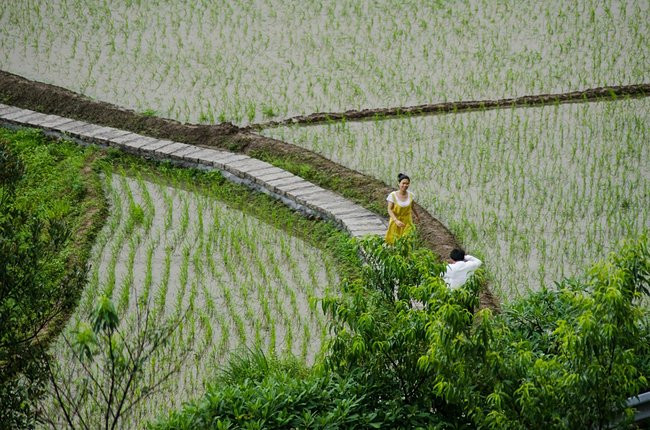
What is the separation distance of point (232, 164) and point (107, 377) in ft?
13.7

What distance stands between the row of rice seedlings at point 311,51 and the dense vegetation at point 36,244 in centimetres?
164

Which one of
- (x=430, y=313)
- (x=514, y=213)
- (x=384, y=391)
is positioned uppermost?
(x=514, y=213)

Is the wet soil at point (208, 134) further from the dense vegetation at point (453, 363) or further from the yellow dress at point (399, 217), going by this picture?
the dense vegetation at point (453, 363)

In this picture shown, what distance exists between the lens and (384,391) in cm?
571

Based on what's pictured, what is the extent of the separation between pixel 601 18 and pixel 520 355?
10229 millimetres

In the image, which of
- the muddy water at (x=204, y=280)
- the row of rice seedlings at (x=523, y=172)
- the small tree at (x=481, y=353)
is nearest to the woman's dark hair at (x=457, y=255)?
the row of rice seedlings at (x=523, y=172)

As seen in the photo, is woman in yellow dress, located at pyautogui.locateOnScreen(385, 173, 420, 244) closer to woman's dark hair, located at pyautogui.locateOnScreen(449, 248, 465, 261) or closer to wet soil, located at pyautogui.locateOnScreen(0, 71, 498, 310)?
wet soil, located at pyautogui.locateOnScreen(0, 71, 498, 310)

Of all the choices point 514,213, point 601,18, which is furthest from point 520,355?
point 601,18

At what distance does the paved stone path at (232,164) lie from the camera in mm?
9469

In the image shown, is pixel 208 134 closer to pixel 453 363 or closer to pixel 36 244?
pixel 36 244

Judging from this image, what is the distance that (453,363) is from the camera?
5.13 metres

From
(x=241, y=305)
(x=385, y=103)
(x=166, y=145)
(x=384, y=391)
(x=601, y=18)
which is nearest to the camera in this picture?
(x=384, y=391)

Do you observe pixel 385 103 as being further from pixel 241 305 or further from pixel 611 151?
pixel 241 305

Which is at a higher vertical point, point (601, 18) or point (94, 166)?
point (601, 18)
